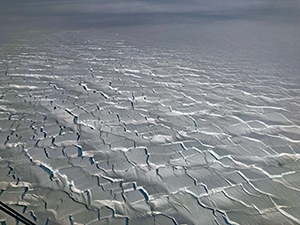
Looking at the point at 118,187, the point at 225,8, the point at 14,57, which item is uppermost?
the point at 225,8

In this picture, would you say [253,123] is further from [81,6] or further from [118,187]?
[81,6]

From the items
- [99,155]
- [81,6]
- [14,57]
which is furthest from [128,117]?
[81,6]

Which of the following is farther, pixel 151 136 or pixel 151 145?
pixel 151 136

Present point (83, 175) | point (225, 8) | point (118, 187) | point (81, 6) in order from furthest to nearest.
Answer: point (81, 6) → point (225, 8) → point (83, 175) → point (118, 187)

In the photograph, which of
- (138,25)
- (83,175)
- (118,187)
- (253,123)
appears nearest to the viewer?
Result: (118,187)
